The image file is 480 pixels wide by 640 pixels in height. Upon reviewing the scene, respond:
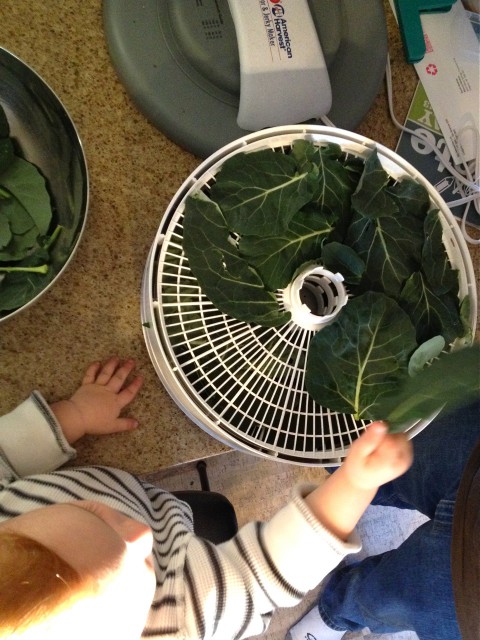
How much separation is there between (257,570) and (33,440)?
0.27m

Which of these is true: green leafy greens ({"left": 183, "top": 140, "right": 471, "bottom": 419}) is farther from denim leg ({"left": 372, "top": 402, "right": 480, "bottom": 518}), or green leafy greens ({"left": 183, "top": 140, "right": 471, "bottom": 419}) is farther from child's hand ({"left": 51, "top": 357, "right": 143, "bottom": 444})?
denim leg ({"left": 372, "top": 402, "right": 480, "bottom": 518})

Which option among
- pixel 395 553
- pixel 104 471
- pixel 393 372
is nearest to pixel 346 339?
pixel 393 372

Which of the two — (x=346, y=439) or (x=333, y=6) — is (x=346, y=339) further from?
(x=333, y=6)

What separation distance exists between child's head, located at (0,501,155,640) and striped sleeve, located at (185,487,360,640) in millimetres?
86

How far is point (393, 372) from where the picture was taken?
53 cm

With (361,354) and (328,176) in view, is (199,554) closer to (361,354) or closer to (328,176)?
(361,354)

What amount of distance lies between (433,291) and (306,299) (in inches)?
5.0

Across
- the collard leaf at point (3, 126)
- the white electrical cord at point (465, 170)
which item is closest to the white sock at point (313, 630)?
the white electrical cord at point (465, 170)

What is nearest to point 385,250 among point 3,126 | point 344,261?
point 344,261

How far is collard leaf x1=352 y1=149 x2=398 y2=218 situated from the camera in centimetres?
53

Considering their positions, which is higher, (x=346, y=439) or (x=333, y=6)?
(x=333, y=6)

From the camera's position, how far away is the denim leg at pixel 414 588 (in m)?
0.79

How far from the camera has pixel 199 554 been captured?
60 centimetres

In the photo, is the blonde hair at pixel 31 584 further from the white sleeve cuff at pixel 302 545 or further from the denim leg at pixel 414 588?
the denim leg at pixel 414 588
